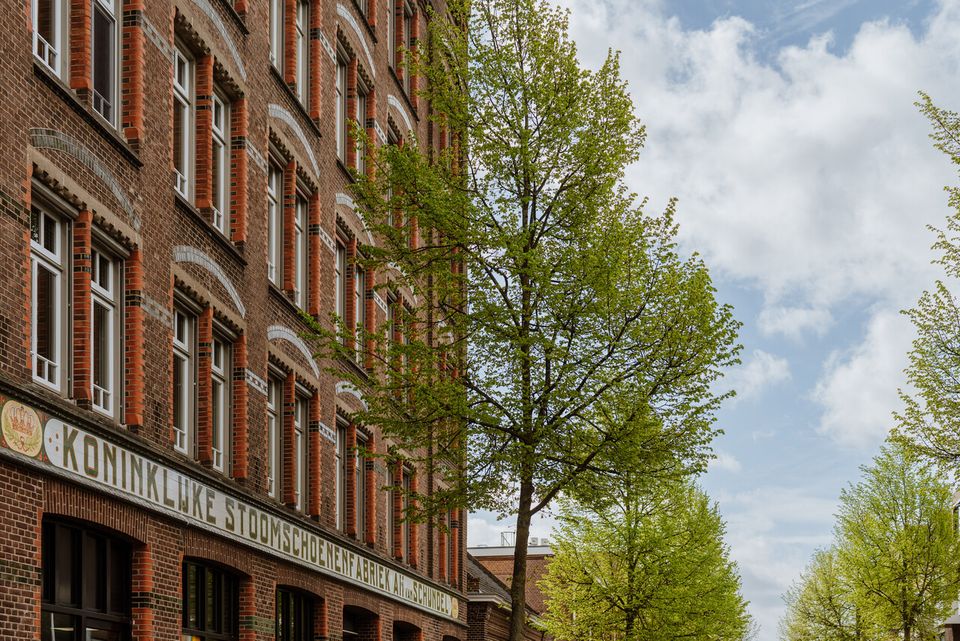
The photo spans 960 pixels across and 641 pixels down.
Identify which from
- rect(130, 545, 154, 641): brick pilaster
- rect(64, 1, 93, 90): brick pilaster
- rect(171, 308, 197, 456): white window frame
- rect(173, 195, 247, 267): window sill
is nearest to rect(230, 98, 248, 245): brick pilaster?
rect(173, 195, 247, 267): window sill

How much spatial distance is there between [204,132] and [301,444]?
732cm

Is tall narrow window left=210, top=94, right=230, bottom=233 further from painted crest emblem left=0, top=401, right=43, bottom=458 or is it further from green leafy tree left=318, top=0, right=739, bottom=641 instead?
painted crest emblem left=0, top=401, right=43, bottom=458

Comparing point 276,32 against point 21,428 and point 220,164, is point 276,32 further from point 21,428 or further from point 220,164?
point 21,428

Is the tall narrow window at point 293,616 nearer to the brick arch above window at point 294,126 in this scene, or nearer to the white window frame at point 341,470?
the white window frame at point 341,470

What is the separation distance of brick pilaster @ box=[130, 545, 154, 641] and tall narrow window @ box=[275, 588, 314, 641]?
616 centimetres

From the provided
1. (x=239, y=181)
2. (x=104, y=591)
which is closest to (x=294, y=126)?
(x=239, y=181)

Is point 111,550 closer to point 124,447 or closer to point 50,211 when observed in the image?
point 124,447

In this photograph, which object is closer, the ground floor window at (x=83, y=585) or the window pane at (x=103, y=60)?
the ground floor window at (x=83, y=585)

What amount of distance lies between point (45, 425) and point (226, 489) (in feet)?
20.6

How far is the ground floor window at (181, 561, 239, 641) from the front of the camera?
19.1 metres

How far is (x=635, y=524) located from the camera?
124 feet

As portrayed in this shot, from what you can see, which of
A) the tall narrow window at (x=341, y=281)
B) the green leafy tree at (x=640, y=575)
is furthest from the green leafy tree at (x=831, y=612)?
the tall narrow window at (x=341, y=281)

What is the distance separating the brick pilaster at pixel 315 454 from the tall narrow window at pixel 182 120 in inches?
280

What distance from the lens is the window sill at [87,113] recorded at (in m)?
14.5
